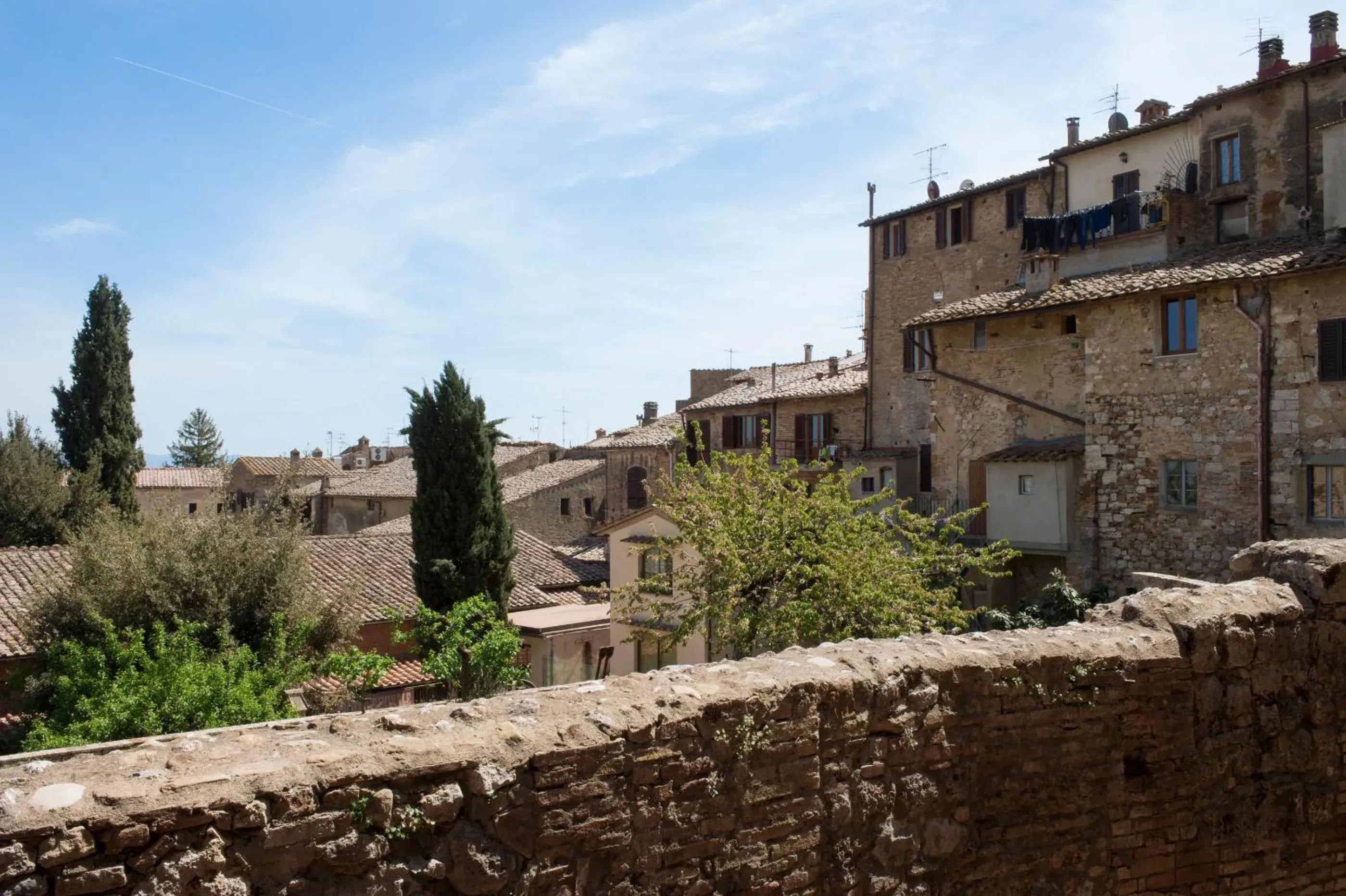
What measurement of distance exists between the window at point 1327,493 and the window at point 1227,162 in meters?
7.51

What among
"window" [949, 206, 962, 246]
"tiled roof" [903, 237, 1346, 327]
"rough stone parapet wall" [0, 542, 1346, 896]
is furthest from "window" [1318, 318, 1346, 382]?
"rough stone parapet wall" [0, 542, 1346, 896]

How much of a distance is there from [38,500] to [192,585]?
20.6 m

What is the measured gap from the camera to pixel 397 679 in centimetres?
2002

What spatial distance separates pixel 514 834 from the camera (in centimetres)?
408

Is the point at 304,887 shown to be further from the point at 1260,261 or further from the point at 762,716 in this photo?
the point at 1260,261

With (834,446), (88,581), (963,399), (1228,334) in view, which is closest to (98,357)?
(88,581)

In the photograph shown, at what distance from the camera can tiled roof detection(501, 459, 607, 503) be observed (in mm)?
38844

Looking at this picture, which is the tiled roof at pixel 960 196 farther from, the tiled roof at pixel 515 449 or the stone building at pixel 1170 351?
the tiled roof at pixel 515 449

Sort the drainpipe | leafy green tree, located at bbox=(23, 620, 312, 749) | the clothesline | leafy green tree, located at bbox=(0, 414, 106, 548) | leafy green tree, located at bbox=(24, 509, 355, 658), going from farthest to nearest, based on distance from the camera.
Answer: leafy green tree, located at bbox=(0, 414, 106, 548) < the clothesline < the drainpipe < leafy green tree, located at bbox=(24, 509, 355, 658) < leafy green tree, located at bbox=(23, 620, 312, 749)

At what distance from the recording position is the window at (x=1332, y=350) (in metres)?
17.5

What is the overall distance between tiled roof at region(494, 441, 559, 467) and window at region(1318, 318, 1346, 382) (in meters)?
32.9


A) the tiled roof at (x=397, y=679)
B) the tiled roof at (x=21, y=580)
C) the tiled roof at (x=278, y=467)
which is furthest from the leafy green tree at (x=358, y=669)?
the tiled roof at (x=278, y=467)

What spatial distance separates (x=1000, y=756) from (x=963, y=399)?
20.0 m

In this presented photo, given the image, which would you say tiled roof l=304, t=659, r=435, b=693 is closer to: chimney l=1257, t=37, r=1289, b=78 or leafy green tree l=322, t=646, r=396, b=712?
leafy green tree l=322, t=646, r=396, b=712
